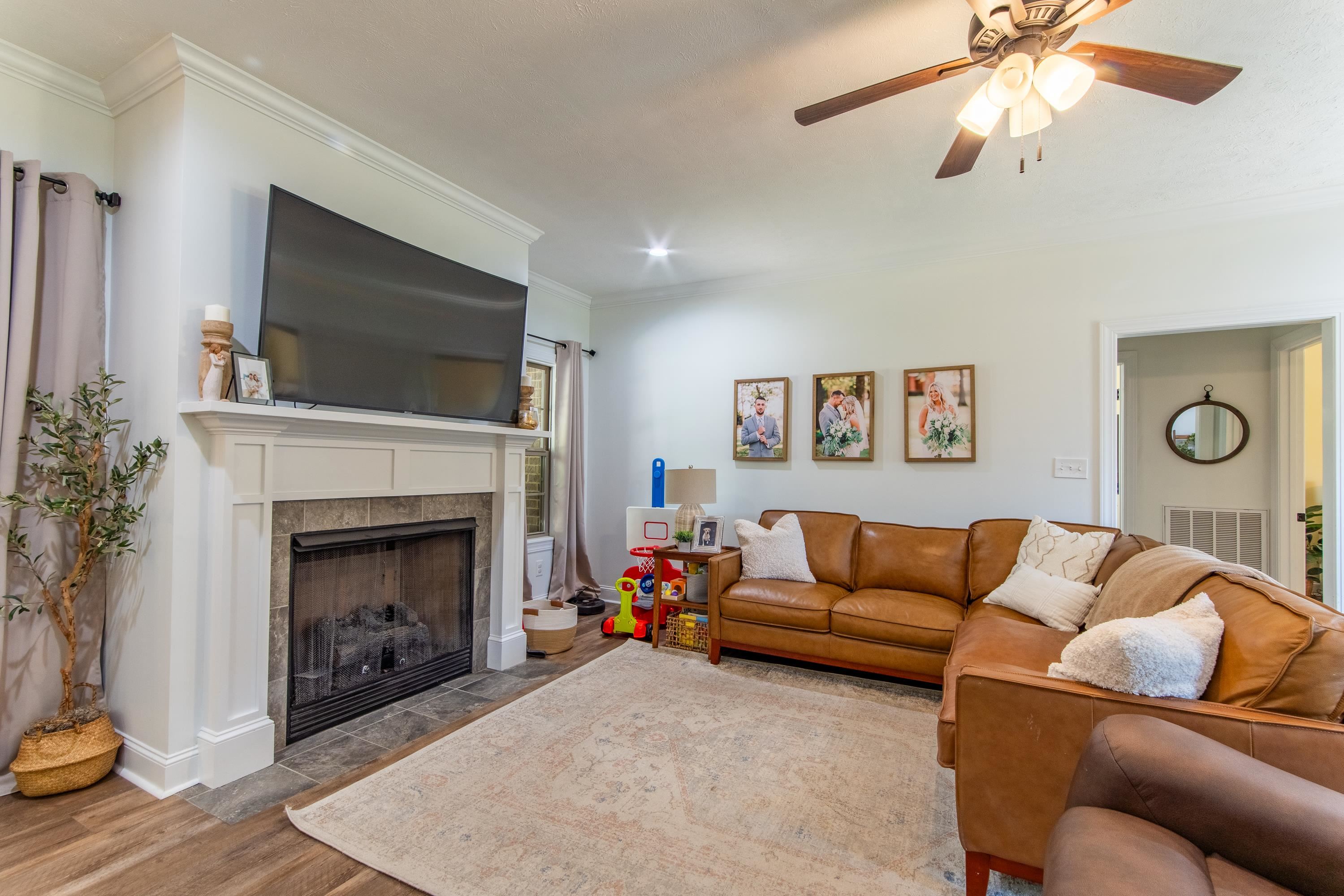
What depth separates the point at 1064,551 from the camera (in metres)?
2.97

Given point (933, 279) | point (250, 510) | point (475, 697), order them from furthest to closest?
1. point (933, 279)
2. point (475, 697)
3. point (250, 510)

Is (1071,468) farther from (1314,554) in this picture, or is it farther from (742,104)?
(742,104)

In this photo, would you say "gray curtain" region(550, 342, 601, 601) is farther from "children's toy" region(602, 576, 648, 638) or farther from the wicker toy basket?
the wicker toy basket

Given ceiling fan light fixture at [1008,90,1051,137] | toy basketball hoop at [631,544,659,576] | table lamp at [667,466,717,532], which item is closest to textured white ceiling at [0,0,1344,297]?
ceiling fan light fixture at [1008,90,1051,137]

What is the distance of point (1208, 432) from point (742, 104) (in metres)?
4.20

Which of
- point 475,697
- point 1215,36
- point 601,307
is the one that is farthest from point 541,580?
point 1215,36

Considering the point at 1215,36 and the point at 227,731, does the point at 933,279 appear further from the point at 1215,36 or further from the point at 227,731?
the point at 227,731

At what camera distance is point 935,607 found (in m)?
3.08

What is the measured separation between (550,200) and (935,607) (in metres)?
3.02

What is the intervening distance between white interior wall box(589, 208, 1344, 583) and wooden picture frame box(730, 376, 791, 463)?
7 cm

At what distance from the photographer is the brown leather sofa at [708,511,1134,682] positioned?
2.98 metres

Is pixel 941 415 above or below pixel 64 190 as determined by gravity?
below

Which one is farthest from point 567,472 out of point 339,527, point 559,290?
point 339,527

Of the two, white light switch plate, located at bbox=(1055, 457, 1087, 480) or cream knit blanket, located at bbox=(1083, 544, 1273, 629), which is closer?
cream knit blanket, located at bbox=(1083, 544, 1273, 629)
